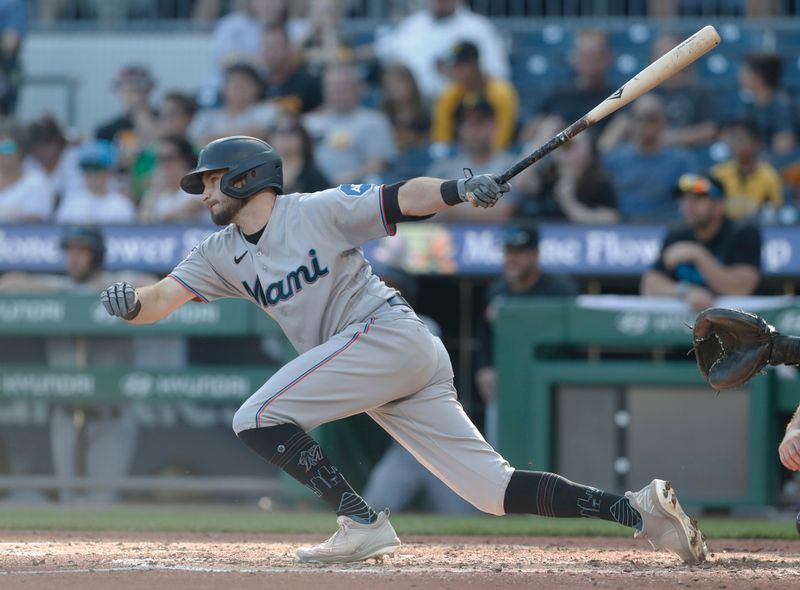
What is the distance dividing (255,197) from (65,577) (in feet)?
4.68

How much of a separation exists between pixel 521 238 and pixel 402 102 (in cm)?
284

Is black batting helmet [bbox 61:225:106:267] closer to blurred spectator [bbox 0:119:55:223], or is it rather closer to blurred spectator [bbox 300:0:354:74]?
blurred spectator [bbox 0:119:55:223]

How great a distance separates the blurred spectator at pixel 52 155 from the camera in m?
10.7

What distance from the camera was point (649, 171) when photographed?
368 inches

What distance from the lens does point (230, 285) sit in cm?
509

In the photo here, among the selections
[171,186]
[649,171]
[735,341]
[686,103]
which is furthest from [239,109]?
[735,341]

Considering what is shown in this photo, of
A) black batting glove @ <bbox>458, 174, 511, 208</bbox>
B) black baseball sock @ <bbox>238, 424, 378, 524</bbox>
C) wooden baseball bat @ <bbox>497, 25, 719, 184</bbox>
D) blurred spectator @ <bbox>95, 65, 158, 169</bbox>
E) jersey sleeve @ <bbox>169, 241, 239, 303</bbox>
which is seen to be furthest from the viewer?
blurred spectator @ <bbox>95, 65, 158, 169</bbox>

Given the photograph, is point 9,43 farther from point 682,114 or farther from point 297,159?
point 682,114

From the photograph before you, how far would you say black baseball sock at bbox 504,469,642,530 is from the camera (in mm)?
4758

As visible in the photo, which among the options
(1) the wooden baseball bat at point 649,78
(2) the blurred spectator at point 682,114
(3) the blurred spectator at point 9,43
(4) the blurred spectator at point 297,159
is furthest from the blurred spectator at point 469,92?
(1) the wooden baseball bat at point 649,78

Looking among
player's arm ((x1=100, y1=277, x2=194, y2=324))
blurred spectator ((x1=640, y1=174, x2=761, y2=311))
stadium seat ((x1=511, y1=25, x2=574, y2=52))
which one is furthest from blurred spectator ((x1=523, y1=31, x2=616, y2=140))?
player's arm ((x1=100, y1=277, x2=194, y2=324))

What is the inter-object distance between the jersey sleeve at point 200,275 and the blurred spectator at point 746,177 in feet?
15.5

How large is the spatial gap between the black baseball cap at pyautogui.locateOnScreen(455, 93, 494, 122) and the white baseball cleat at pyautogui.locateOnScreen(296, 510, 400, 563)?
16.2ft

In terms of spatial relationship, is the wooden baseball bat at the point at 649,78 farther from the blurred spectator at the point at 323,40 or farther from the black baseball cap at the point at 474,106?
the blurred spectator at the point at 323,40
